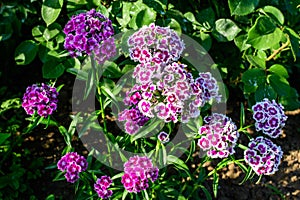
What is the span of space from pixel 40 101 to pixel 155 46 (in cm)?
52

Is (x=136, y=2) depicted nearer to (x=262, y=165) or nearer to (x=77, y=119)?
(x=77, y=119)

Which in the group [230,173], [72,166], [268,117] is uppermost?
[268,117]

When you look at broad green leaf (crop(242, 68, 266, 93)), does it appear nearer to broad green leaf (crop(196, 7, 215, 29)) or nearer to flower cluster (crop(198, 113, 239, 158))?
broad green leaf (crop(196, 7, 215, 29))

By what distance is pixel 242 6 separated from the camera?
1987mm

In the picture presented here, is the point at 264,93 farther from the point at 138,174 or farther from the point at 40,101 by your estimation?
the point at 40,101

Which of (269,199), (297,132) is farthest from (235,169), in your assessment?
(297,132)

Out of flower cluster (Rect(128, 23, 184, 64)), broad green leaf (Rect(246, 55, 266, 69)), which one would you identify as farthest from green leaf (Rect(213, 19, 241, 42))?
flower cluster (Rect(128, 23, 184, 64))

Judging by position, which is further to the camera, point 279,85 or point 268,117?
point 279,85

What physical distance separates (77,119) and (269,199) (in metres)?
1.24

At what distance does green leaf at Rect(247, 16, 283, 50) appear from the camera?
206 centimetres

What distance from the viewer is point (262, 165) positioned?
176 centimetres

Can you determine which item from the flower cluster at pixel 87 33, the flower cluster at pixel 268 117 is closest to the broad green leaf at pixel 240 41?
the flower cluster at pixel 268 117

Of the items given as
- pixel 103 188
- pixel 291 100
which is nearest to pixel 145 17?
pixel 103 188

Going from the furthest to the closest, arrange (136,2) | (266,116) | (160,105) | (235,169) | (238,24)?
(235,169)
(238,24)
(136,2)
(266,116)
(160,105)
